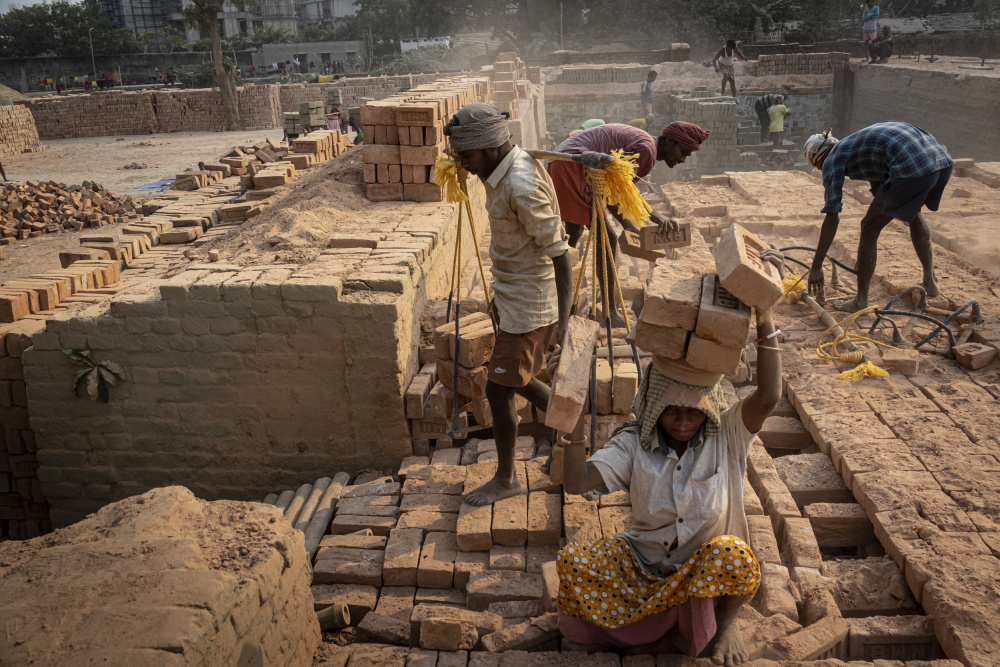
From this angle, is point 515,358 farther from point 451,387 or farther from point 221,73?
point 221,73

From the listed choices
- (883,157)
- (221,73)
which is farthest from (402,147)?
(221,73)

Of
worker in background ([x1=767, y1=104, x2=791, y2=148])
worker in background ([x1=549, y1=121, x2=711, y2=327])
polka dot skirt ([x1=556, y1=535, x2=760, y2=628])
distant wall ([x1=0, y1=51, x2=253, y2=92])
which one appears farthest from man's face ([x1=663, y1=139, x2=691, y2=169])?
distant wall ([x1=0, y1=51, x2=253, y2=92])

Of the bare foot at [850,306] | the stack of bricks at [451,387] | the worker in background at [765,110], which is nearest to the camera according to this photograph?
the stack of bricks at [451,387]

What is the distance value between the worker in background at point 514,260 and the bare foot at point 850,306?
3.55 meters

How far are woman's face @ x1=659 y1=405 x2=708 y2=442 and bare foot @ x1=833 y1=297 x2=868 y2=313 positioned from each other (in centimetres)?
415

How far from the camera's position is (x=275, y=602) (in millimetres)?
2938

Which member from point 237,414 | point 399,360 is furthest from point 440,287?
point 237,414

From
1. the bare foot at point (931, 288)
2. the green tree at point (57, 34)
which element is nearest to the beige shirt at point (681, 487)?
the bare foot at point (931, 288)

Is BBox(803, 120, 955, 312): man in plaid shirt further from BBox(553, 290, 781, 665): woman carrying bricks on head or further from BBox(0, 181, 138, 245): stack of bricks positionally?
BBox(0, 181, 138, 245): stack of bricks

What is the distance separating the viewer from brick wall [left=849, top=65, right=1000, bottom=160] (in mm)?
15180

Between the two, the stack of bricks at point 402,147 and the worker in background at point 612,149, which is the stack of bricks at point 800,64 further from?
the worker in background at point 612,149

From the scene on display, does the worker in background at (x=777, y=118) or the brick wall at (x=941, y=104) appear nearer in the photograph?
the brick wall at (x=941, y=104)

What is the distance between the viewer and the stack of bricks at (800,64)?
23.0m

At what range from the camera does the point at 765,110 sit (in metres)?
18.9
